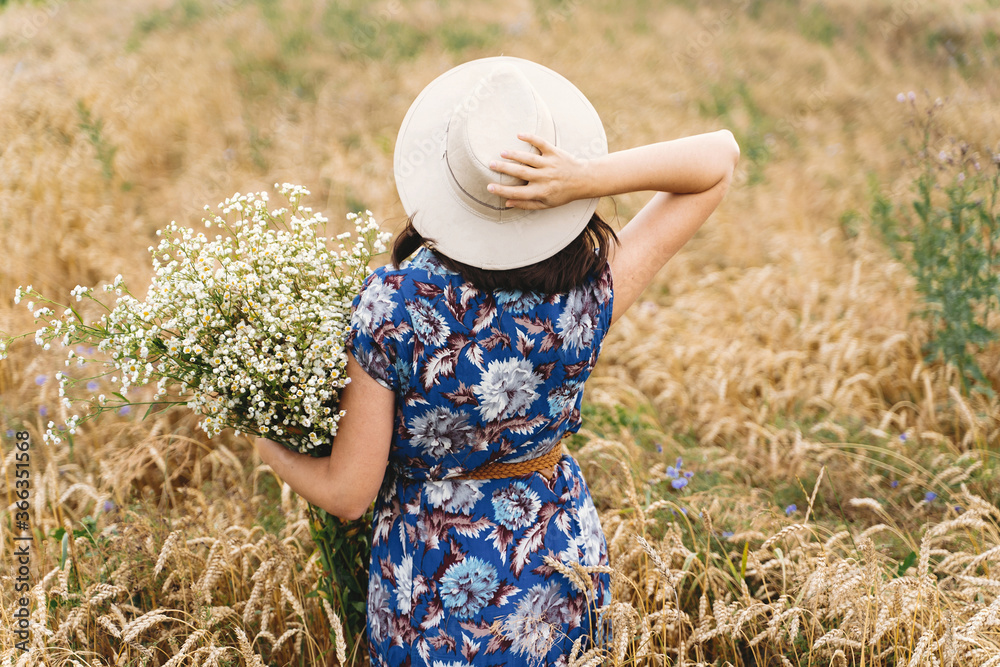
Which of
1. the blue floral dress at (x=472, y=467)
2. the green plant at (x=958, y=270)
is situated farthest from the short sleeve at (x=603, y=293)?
the green plant at (x=958, y=270)

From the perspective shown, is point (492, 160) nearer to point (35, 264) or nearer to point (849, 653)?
point (849, 653)

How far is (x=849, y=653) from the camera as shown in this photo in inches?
94.2

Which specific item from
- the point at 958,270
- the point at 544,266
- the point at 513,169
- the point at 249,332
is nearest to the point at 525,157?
the point at 513,169

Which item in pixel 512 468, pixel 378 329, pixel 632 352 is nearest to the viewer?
→ pixel 378 329

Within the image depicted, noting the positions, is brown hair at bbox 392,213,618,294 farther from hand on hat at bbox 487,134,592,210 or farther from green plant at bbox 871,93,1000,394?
green plant at bbox 871,93,1000,394

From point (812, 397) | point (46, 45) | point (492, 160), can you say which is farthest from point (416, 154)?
point (46, 45)

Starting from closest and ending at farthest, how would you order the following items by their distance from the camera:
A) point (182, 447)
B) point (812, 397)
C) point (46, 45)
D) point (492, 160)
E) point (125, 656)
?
1. point (492, 160)
2. point (125, 656)
3. point (182, 447)
4. point (812, 397)
5. point (46, 45)

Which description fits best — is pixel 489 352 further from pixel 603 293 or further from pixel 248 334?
pixel 248 334

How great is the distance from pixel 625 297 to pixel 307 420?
848 millimetres

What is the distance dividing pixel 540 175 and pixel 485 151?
13 centimetres

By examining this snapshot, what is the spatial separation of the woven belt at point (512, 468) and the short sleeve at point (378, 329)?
361mm

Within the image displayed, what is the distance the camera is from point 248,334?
1.65 metres

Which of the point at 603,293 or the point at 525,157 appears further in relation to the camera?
the point at 603,293

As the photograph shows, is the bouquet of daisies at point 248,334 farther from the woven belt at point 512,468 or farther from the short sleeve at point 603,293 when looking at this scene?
the short sleeve at point 603,293
